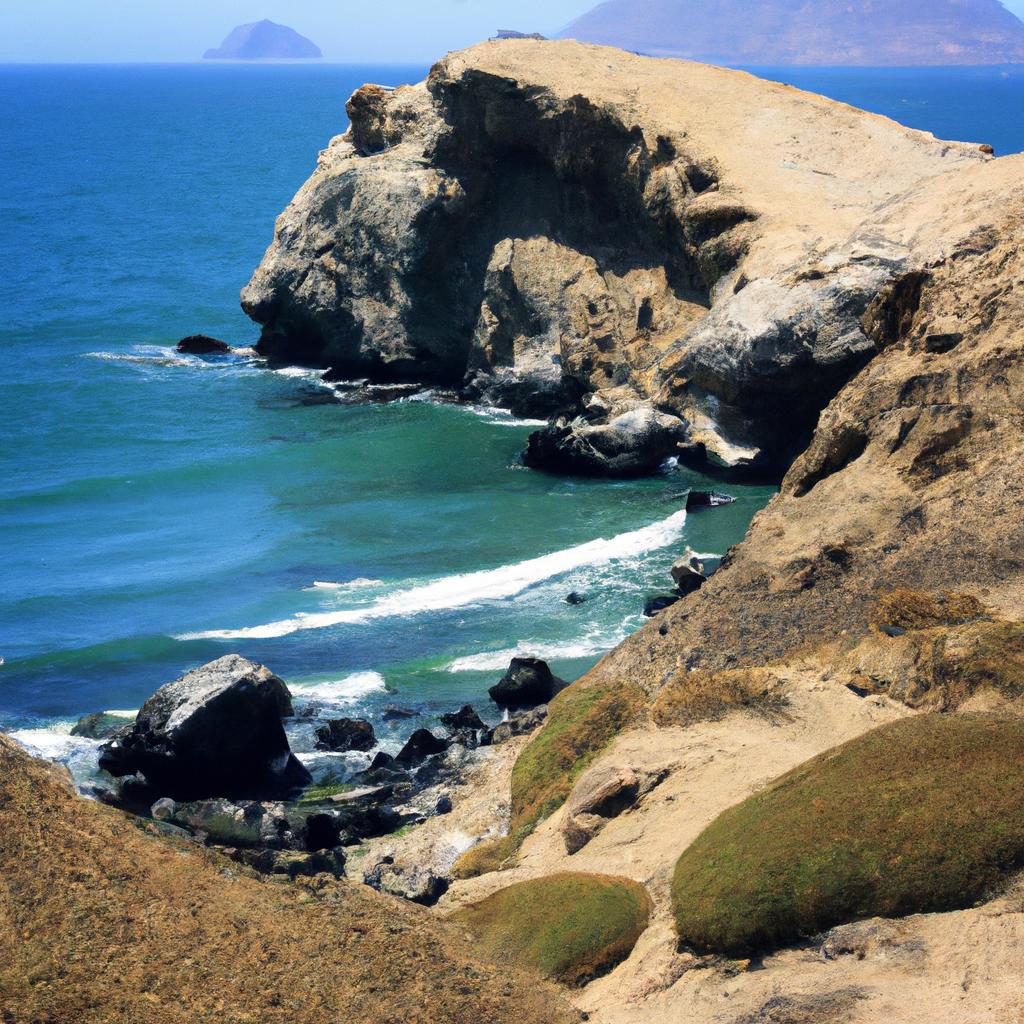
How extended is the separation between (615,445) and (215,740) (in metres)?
26.3

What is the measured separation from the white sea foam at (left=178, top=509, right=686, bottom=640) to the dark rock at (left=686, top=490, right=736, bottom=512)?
112 centimetres

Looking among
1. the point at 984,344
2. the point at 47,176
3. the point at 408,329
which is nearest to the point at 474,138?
the point at 408,329

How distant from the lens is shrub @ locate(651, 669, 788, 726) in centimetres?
2311

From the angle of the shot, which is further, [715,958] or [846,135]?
[846,135]

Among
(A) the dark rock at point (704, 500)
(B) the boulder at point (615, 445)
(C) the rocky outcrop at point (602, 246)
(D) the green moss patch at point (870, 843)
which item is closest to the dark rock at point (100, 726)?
(D) the green moss patch at point (870, 843)

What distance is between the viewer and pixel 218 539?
48.1m

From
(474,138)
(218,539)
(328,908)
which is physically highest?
(474,138)

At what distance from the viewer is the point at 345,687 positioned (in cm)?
3484

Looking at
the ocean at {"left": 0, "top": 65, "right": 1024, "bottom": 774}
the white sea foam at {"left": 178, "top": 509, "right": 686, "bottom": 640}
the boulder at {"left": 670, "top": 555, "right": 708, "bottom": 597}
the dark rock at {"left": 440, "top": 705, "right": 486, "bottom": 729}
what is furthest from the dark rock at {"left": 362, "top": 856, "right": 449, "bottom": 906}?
the boulder at {"left": 670, "top": 555, "right": 708, "bottom": 597}

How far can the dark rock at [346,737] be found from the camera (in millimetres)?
31484

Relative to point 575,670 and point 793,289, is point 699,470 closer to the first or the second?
point 793,289

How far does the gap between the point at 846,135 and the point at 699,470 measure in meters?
17.7

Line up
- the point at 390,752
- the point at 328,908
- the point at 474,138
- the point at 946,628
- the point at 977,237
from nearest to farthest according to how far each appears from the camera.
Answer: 1. the point at 328,908
2. the point at 946,628
3. the point at 390,752
4. the point at 977,237
5. the point at 474,138

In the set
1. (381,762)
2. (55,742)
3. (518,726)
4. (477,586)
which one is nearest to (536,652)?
(477,586)
